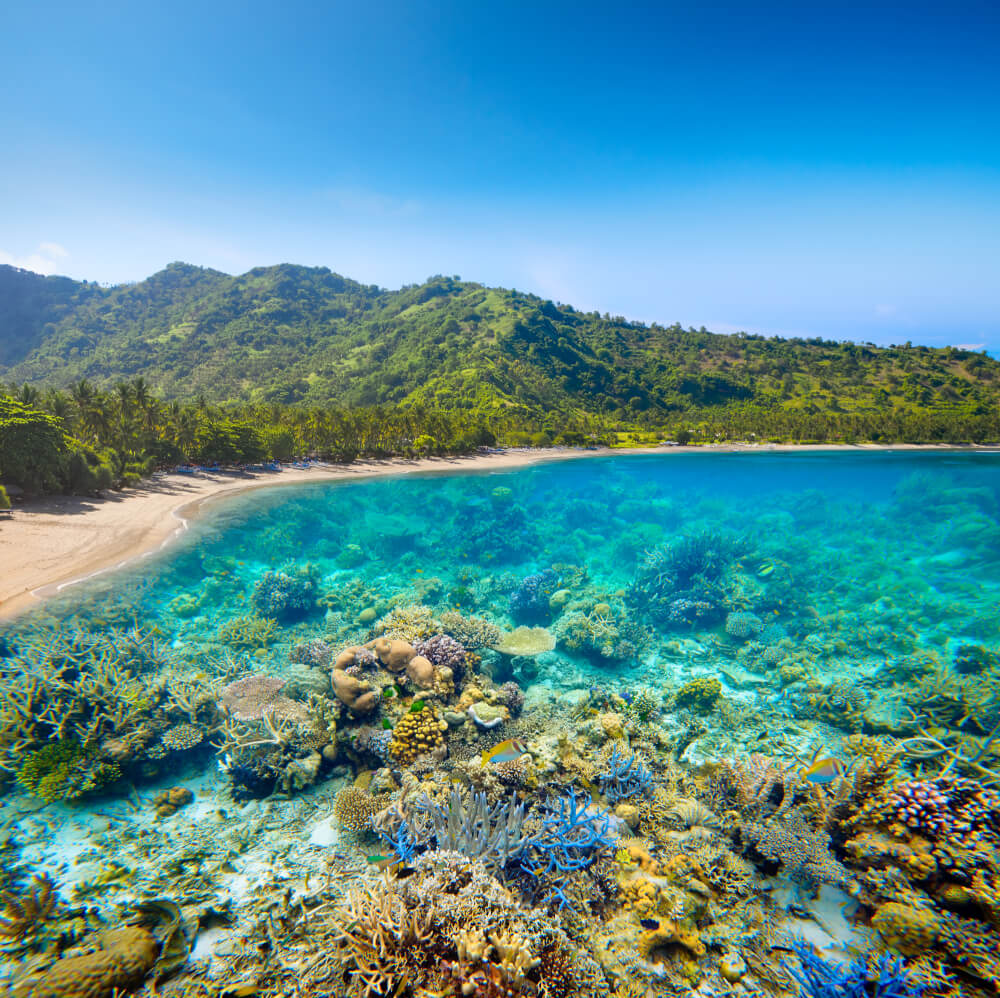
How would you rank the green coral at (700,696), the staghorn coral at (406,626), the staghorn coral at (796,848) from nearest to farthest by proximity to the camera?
the staghorn coral at (796,848)
the green coral at (700,696)
the staghorn coral at (406,626)

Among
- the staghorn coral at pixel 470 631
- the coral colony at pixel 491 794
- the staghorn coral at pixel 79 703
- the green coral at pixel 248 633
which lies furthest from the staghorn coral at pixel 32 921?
the staghorn coral at pixel 470 631

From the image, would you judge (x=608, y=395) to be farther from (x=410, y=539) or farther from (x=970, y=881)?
(x=970, y=881)

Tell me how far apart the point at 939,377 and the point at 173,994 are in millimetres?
134428

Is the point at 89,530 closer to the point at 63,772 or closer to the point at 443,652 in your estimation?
the point at 63,772

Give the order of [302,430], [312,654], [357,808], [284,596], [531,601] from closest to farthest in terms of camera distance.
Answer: [357,808] < [312,654] < [284,596] < [531,601] < [302,430]

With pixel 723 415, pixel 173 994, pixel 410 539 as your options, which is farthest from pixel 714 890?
pixel 723 415

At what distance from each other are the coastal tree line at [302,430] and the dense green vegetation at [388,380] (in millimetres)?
163

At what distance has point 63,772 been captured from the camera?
6.16 metres

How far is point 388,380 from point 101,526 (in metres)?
84.1

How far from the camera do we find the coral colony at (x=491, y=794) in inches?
154

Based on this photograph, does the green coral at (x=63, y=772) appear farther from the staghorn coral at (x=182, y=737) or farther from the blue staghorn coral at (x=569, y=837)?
the blue staghorn coral at (x=569, y=837)

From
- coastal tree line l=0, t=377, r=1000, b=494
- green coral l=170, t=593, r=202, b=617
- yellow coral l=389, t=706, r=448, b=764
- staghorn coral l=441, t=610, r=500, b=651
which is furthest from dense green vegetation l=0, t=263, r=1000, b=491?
yellow coral l=389, t=706, r=448, b=764

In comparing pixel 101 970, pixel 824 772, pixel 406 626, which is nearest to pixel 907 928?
pixel 824 772

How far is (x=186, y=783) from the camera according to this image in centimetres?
668
